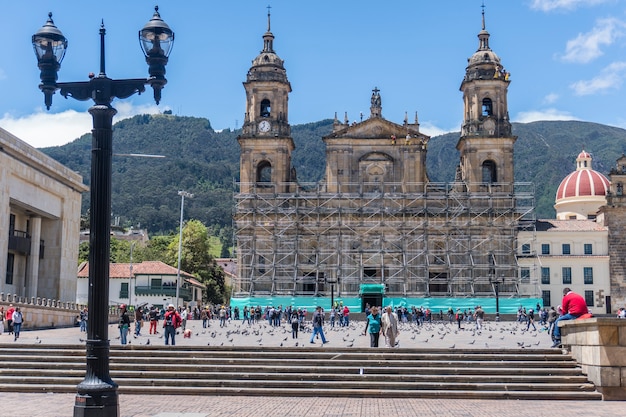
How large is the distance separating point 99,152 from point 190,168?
153938 millimetres

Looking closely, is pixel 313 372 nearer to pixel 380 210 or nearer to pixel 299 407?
pixel 299 407

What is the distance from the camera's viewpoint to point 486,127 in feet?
202

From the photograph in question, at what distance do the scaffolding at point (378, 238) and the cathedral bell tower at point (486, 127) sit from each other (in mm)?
1073

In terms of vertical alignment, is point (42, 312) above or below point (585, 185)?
below

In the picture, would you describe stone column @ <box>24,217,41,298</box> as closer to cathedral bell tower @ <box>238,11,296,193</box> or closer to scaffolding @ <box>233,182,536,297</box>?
scaffolding @ <box>233,182,536,297</box>

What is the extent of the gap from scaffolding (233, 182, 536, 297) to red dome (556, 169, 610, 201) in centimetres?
1758

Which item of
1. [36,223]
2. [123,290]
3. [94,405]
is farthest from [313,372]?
[123,290]

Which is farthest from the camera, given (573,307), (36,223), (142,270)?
(142,270)

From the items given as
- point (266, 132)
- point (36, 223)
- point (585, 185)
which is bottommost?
point (36, 223)

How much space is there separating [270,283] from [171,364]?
4141cm

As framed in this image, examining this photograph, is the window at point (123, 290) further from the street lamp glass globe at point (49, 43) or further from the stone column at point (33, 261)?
the street lamp glass globe at point (49, 43)

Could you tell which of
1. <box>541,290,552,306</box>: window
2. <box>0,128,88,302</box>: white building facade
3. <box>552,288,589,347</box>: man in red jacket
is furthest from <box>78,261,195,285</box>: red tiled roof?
<box>552,288,589,347</box>: man in red jacket

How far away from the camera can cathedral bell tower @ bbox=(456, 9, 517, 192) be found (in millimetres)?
61156

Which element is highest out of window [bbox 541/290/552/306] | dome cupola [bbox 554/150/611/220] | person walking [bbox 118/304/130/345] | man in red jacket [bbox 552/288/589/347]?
dome cupola [bbox 554/150/611/220]
